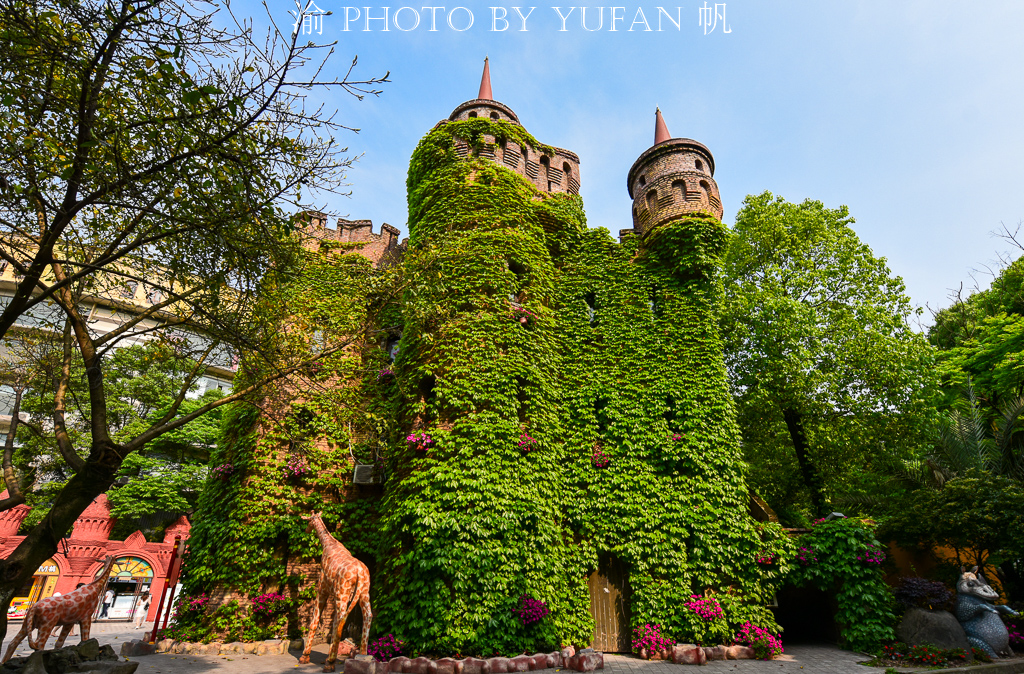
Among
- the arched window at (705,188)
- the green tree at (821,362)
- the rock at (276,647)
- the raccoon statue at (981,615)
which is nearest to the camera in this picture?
the raccoon statue at (981,615)

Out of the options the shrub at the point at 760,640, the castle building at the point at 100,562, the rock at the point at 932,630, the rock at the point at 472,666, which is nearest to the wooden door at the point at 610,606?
the shrub at the point at 760,640

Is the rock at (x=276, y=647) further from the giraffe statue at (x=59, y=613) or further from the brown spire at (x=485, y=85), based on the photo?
the brown spire at (x=485, y=85)

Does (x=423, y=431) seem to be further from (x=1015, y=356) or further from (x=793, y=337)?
(x=1015, y=356)

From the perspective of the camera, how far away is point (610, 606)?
11703 mm

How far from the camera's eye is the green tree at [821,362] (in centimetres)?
1558

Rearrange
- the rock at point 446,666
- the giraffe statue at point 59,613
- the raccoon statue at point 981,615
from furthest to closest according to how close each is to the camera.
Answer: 1. the raccoon statue at point 981,615
2. the rock at point 446,666
3. the giraffe statue at point 59,613

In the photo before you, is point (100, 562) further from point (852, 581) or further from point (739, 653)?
point (852, 581)

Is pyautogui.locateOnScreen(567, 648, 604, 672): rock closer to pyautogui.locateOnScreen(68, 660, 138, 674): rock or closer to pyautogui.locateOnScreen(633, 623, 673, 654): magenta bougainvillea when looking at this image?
pyautogui.locateOnScreen(633, 623, 673, 654): magenta bougainvillea

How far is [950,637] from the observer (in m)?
10.3

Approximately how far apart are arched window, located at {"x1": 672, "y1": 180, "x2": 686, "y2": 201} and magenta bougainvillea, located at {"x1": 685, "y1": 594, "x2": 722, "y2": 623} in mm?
12636

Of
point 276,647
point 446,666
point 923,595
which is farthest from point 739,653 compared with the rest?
point 276,647

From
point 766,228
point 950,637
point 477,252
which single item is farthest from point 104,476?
point 766,228

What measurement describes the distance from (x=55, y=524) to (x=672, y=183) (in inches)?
711

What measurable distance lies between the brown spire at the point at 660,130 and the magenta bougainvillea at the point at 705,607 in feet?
52.3
